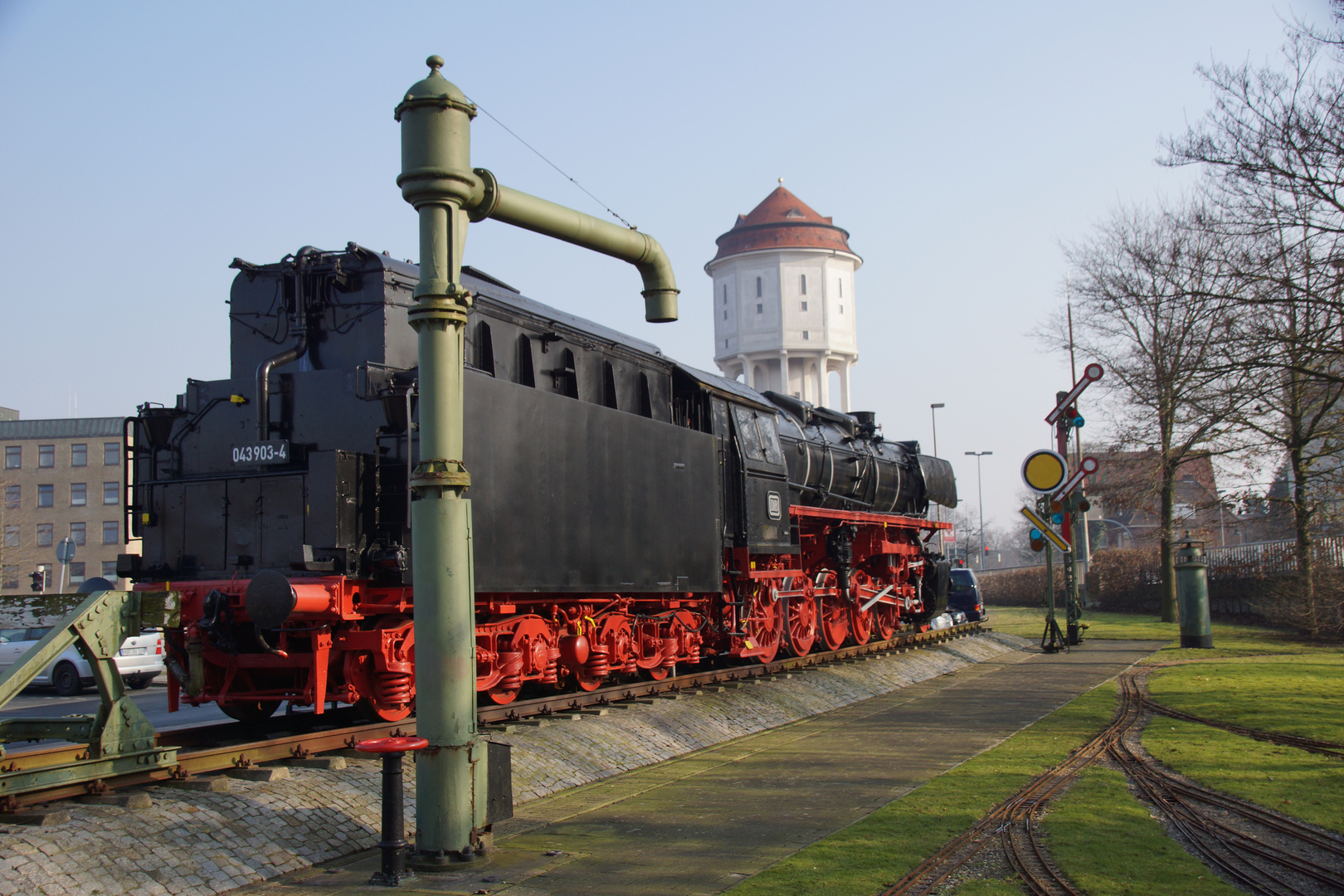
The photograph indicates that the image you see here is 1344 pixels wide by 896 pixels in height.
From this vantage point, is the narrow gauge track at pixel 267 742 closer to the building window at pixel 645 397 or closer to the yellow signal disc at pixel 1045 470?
the building window at pixel 645 397

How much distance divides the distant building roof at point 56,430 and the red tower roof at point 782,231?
3823 cm

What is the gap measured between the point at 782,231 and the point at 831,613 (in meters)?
52.6

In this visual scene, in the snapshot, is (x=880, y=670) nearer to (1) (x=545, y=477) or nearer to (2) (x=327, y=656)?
(1) (x=545, y=477)

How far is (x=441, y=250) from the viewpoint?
18.8 ft

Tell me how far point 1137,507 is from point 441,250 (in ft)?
76.8

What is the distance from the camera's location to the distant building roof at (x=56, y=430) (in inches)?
2144

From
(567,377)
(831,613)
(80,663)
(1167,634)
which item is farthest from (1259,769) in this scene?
(80,663)

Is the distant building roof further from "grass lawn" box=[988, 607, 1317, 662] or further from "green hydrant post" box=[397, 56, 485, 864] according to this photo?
"green hydrant post" box=[397, 56, 485, 864]

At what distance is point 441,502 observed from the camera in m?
5.64

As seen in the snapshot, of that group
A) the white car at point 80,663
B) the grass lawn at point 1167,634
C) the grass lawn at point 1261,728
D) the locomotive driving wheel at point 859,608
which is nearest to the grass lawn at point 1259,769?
the grass lawn at point 1261,728

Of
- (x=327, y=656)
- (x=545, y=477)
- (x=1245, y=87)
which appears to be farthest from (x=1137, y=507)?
(x=327, y=656)

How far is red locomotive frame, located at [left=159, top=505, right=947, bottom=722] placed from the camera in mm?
7734

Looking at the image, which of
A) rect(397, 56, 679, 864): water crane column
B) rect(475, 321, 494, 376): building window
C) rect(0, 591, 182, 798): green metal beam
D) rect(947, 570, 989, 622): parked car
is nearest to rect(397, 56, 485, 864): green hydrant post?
rect(397, 56, 679, 864): water crane column

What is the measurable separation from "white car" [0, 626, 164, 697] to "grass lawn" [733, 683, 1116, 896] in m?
13.3
